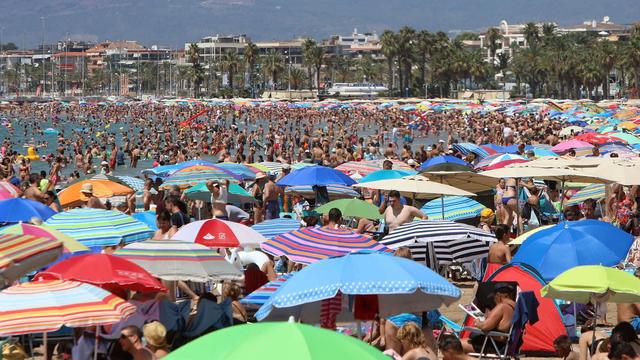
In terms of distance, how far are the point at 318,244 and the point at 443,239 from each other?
152cm

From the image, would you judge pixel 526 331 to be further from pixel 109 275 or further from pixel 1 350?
pixel 1 350

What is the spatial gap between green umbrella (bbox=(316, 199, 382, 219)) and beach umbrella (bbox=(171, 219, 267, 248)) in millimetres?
2514

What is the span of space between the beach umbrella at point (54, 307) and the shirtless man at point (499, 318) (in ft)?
9.47

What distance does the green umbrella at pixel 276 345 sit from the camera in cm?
413

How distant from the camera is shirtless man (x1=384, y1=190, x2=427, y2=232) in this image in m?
12.4

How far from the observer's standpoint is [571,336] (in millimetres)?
10133

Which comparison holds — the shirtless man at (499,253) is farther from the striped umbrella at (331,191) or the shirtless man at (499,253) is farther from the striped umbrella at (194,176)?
the striped umbrella at (194,176)

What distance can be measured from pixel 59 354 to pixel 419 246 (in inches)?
176

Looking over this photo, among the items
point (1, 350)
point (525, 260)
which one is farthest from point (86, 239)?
point (525, 260)

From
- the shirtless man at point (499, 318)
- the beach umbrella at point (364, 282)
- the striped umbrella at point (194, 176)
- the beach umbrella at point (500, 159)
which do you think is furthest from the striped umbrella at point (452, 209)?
the beach umbrella at point (364, 282)

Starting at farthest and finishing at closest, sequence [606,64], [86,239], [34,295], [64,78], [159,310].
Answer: [64,78]
[606,64]
[86,239]
[159,310]
[34,295]

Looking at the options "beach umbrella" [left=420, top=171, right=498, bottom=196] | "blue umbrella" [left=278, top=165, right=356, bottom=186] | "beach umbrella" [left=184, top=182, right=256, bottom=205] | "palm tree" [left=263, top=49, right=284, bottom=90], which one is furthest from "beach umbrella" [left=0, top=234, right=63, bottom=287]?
"palm tree" [left=263, top=49, right=284, bottom=90]

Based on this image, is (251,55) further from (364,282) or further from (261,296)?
(364,282)

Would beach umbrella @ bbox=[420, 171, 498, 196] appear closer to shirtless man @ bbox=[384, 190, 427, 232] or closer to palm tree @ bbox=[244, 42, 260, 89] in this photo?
shirtless man @ bbox=[384, 190, 427, 232]
